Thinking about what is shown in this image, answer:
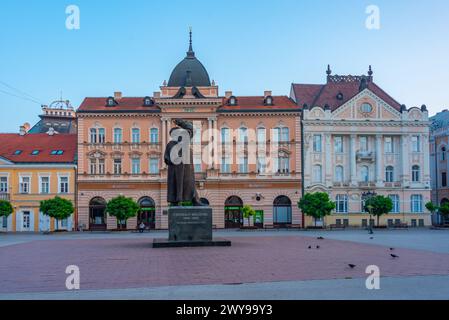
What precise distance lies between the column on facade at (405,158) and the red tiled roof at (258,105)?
12522 millimetres

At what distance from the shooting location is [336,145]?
62156mm

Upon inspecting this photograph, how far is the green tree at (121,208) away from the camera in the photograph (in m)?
54.5

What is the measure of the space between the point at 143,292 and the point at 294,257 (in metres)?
9.72

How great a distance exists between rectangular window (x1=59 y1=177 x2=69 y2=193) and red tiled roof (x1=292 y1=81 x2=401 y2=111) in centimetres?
2730

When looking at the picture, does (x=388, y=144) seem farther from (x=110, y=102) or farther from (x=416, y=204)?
(x=110, y=102)

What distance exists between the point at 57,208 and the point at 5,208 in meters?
5.29

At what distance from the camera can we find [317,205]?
180ft

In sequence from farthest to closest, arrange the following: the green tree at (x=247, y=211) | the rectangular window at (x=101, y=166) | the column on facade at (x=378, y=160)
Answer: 1. the column on facade at (x=378, y=160)
2. the rectangular window at (x=101, y=166)
3. the green tree at (x=247, y=211)

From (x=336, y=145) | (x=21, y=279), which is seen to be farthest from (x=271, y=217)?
(x=21, y=279)

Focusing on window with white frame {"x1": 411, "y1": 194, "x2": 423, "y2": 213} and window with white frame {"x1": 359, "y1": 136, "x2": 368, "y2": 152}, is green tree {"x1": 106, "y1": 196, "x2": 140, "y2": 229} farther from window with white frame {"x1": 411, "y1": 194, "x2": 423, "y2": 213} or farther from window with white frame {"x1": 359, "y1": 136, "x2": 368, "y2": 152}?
window with white frame {"x1": 411, "y1": 194, "x2": 423, "y2": 213}

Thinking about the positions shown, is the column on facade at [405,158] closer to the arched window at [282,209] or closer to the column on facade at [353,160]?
the column on facade at [353,160]

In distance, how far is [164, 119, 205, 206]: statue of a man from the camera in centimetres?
2695

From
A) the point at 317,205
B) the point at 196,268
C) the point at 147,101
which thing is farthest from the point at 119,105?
the point at 196,268

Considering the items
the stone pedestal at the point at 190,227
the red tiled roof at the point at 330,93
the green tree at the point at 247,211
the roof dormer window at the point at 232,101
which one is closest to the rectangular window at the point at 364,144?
the red tiled roof at the point at 330,93
